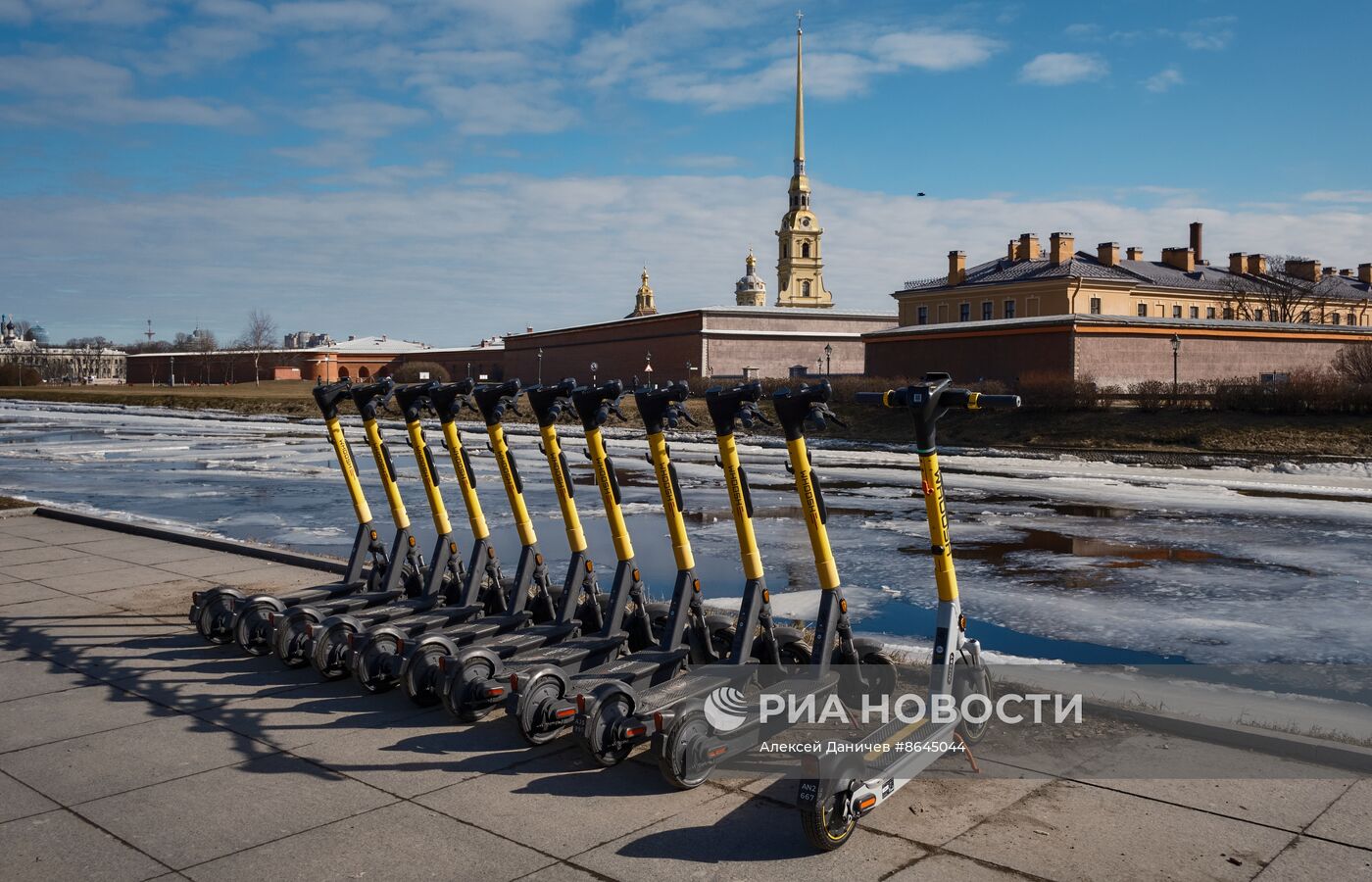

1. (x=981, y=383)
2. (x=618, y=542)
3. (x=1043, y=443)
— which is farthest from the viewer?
(x=981, y=383)

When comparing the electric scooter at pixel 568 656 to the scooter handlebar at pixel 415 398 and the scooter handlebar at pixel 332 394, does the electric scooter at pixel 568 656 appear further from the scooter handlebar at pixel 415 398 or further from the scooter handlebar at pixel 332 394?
the scooter handlebar at pixel 332 394

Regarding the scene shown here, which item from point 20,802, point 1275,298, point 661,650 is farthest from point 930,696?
point 1275,298

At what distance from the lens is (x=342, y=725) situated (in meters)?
5.88

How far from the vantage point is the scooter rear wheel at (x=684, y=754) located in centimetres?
482

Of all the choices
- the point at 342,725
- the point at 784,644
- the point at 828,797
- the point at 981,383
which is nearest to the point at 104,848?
the point at 342,725

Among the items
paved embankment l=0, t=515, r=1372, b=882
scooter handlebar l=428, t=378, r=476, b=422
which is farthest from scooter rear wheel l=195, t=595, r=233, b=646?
scooter handlebar l=428, t=378, r=476, b=422

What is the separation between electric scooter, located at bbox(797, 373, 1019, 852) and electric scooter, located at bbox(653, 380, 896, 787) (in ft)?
1.31

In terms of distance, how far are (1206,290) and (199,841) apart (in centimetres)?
6831

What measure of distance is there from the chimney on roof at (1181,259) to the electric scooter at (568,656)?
2666 inches

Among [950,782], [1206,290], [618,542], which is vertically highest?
[1206,290]

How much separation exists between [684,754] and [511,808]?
2.69 ft

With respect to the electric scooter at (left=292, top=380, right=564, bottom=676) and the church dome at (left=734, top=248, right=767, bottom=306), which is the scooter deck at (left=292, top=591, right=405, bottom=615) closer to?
the electric scooter at (left=292, top=380, right=564, bottom=676)

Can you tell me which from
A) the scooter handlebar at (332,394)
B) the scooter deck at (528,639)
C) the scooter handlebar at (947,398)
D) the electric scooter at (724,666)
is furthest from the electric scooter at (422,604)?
the scooter handlebar at (947,398)

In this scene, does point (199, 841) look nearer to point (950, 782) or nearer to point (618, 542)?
point (618, 542)
